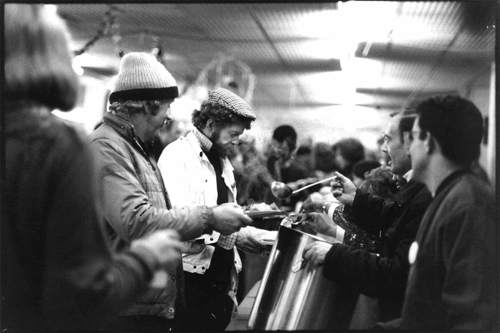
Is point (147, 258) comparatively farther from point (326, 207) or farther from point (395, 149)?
point (326, 207)

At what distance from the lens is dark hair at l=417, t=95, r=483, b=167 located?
2.07 metres

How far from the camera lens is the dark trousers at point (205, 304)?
2393 mm

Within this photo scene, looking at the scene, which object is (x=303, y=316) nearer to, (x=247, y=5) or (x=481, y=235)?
(x=481, y=235)

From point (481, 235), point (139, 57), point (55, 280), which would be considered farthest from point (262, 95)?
point (55, 280)

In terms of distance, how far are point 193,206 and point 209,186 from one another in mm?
383

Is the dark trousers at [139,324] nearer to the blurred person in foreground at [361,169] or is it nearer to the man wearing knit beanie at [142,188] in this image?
the man wearing knit beanie at [142,188]

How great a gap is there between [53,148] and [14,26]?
427 millimetres

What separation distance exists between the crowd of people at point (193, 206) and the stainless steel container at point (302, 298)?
61 mm

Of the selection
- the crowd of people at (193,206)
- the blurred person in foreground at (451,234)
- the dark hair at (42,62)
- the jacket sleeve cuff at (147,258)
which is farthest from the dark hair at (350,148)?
the dark hair at (42,62)

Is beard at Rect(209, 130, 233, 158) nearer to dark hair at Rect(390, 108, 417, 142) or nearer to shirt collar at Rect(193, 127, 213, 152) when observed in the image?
shirt collar at Rect(193, 127, 213, 152)

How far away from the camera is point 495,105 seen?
225 centimetres

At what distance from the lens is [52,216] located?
4.43ft

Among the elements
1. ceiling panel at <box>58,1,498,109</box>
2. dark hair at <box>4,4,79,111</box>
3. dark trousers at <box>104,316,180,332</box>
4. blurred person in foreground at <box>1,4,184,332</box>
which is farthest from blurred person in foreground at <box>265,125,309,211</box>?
dark hair at <box>4,4,79,111</box>

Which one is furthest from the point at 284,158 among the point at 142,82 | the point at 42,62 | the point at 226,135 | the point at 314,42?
the point at 42,62
